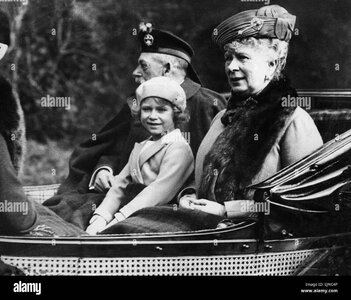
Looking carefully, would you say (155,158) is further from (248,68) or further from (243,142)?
(248,68)

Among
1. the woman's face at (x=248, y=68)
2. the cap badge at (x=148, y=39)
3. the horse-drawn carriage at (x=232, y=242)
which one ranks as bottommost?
the horse-drawn carriage at (x=232, y=242)

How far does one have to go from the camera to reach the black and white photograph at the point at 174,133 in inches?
467

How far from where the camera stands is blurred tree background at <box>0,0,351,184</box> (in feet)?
39.0

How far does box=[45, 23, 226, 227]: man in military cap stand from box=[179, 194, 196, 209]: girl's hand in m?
0.36

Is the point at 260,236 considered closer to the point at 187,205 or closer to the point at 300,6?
the point at 187,205

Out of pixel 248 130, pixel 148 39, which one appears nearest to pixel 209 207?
pixel 248 130

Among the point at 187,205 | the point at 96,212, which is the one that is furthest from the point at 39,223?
the point at 187,205

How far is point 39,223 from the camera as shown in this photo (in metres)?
11.9

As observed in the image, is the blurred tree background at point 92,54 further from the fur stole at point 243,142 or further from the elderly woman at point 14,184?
the fur stole at point 243,142

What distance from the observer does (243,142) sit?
468 inches

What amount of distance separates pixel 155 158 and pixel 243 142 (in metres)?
0.71

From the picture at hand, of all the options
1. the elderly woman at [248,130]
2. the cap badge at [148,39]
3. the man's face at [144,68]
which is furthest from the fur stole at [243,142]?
the cap badge at [148,39]

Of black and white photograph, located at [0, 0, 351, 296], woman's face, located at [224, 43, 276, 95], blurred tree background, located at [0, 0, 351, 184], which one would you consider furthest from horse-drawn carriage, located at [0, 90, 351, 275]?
woman's face, located at [224, 43, 276, 95]

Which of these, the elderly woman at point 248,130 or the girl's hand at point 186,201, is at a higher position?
the elderly woman at point 248,130
